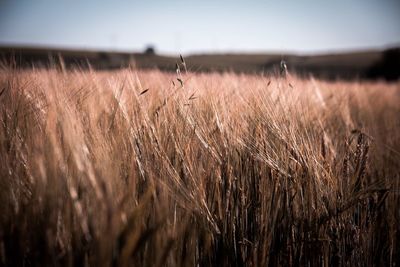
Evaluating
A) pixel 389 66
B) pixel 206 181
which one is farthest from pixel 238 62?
pixel 206 181

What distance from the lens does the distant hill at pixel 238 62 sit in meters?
1.52

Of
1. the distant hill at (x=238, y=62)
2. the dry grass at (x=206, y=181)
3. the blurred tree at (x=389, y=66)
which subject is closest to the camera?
the dry grass at (x=206, y=181)

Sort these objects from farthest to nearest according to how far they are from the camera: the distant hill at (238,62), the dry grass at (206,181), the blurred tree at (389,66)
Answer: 1. the blurred tree at (389,66)
2. the distant hill at (238,62)
3. the dry grass at (206,181)

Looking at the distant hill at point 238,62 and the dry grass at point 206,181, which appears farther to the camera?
the distant hill at point 238,62

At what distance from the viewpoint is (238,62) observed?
35.1 meters

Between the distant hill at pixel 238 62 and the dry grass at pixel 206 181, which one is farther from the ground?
the distant hill at pixel 238 62

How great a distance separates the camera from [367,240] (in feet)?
3.06

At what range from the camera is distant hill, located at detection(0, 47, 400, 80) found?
4.98 ft

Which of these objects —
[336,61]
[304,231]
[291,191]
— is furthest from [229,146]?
[336,61]

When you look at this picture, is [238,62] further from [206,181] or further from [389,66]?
[206,181]

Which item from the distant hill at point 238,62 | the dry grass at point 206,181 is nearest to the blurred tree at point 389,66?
the distant hill at point 238,62

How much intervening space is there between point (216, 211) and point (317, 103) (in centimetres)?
163

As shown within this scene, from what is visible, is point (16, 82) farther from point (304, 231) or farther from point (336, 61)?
point (336, 61)

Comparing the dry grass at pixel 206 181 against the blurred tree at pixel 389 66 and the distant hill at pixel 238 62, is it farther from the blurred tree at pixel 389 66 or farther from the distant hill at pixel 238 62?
the blurred tree at pixel 389 66
